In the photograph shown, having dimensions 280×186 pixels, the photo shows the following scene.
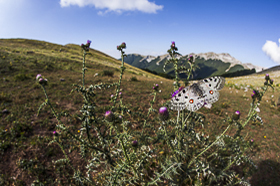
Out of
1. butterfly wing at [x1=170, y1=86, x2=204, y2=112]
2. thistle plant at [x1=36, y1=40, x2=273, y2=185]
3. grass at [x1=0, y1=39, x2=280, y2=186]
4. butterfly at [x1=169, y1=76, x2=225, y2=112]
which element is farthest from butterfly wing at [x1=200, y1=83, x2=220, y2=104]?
grass at [x1=0, y1=39, x2=280, y2=186]

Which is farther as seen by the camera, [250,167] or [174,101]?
[250,167]

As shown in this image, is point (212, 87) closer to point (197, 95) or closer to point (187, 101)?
point (197, 95)

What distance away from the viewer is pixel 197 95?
2.11 metres

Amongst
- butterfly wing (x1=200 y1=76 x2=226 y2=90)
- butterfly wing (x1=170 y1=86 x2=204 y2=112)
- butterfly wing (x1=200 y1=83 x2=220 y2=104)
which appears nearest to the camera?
butterfly wing (x1=170 y1=86 x2=204 y2=112)

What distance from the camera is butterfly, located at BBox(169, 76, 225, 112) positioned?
6.57 ft

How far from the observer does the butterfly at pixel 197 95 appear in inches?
78.8

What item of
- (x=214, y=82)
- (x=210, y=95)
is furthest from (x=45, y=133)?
(x=214, y=82)

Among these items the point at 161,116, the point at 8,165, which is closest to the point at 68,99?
the point at 8,165

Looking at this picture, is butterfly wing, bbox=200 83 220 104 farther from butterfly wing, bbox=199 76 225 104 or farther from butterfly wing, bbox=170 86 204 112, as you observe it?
butterfly wing, bbox=170 86 204 112

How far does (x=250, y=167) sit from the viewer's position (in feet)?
11.6

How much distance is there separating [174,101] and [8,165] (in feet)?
13.4

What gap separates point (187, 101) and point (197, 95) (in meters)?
0.21

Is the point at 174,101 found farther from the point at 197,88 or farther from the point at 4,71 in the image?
the point at 4,71

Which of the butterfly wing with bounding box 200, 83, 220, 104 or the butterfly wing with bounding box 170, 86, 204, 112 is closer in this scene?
the butterfly wing with bounding box 170, 86, 204, 112
